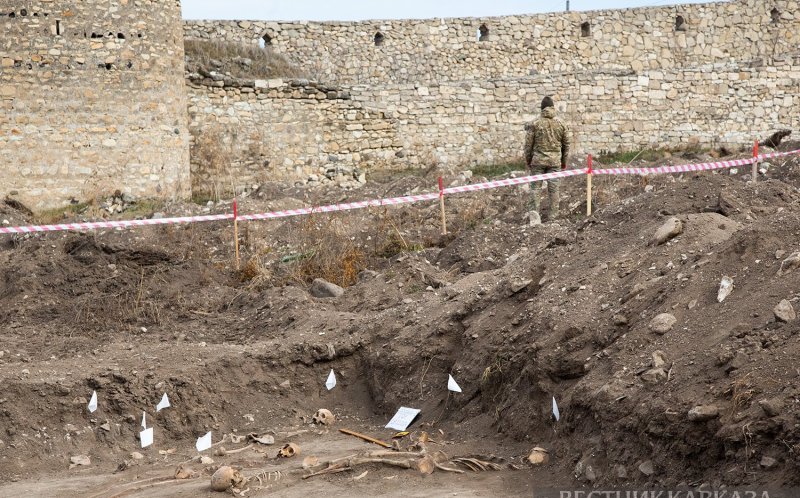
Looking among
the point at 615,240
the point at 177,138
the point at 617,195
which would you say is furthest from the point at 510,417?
the point at 177,138

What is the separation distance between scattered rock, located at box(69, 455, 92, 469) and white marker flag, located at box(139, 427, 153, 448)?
480 mm

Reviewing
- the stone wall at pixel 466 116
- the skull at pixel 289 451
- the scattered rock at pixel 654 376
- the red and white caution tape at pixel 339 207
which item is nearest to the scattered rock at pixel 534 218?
the red and white caution tape at pixel 339 207

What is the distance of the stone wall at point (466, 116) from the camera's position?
20953 mm

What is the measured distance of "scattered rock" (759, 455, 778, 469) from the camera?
22.4 feet

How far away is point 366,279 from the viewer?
1355 cm

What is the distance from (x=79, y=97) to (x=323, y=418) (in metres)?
10.1

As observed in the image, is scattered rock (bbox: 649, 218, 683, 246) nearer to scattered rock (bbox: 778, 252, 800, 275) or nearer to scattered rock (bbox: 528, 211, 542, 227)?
scattered rock (bbox: 778, 252, 800, 275)

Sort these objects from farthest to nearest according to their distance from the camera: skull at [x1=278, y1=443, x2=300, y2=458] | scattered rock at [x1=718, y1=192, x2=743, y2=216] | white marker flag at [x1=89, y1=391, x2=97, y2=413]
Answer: scattered rock at [x1=718, y1=192, x2=743, y2=216] < white marker flag at [x1=89, y1=391, x2=97, y2=413] < skull at [x1=278, y1=443, x2=300, y2=458]

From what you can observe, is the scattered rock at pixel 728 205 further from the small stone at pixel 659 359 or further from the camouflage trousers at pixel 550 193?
the camouflage trousers at pixel 550 193

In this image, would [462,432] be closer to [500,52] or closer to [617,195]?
[617,195]

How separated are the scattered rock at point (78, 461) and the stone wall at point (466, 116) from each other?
11.4m

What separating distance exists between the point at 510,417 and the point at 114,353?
164 inches

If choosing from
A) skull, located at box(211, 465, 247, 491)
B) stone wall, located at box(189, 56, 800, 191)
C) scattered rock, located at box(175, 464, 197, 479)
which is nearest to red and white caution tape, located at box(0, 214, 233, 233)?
stone wall, located at box(189, 56, 800, 191)

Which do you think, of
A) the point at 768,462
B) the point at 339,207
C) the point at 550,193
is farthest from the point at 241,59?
the point at 768,462
